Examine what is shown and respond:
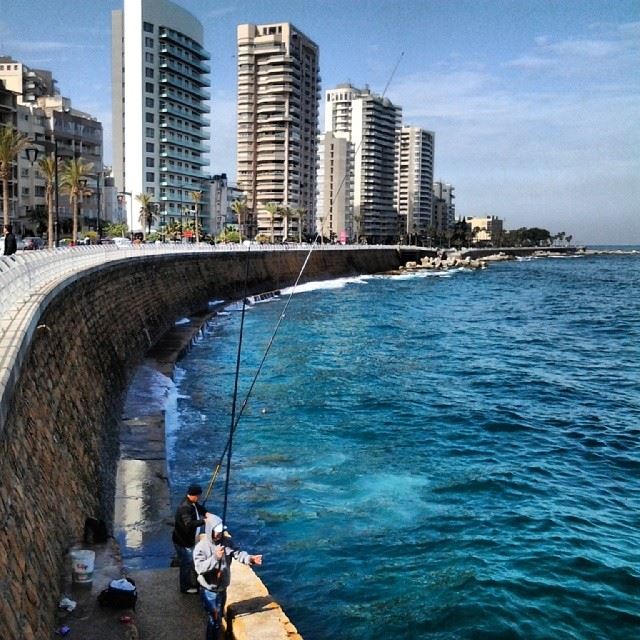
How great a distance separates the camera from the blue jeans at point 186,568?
24.1ft

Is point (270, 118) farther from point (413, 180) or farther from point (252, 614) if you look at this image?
point (252, 614)

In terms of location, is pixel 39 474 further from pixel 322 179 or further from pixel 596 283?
pixel 322 179

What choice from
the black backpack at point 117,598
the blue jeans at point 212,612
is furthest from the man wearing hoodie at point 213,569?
the black backpack at point 117,598

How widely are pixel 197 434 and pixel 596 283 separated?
74.3 m

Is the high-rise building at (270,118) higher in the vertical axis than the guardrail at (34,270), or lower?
higher

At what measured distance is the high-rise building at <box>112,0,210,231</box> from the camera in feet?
290

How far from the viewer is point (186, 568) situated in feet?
24.5

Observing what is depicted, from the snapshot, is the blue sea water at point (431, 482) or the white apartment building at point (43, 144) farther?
the white apartment building at point (43, 144)

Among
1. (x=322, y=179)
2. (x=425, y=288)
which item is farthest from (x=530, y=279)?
(x=322, y=179)

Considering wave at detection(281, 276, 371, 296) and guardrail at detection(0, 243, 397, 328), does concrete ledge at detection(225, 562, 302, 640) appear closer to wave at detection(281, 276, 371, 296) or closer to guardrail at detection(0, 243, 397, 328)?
guardrail at detection(0, 243, 397, 328)

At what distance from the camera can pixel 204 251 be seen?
45.8 meters

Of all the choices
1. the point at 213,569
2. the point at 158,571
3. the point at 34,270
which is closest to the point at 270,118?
the point at 34,270

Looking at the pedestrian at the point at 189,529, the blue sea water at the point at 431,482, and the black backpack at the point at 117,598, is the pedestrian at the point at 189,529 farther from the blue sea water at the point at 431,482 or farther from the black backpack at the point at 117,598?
the blue sea water at the point at 431,482

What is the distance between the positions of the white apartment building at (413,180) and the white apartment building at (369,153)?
493 inches
